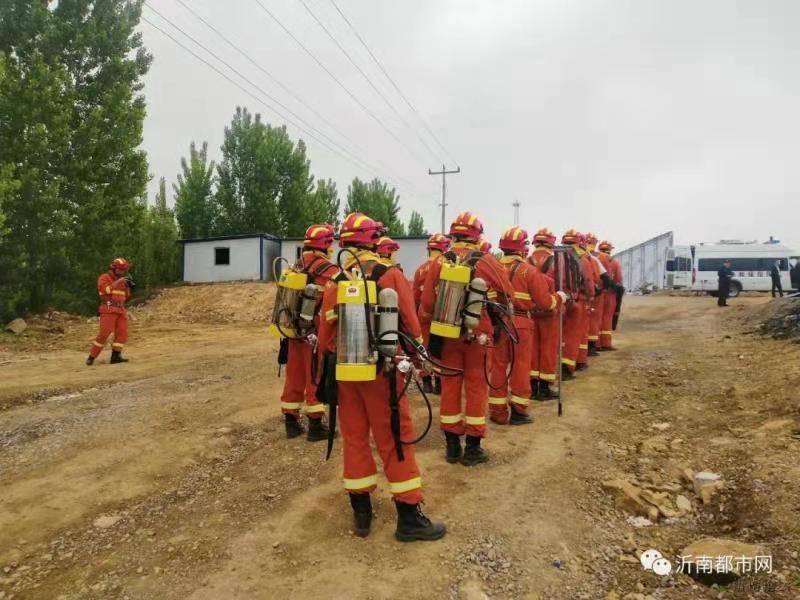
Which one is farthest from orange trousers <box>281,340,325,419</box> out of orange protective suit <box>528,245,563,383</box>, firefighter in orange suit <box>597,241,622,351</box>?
firefighter in orange suit <box>597,241,622,351</box>

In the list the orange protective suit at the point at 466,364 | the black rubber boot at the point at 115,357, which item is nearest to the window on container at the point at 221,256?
the black rubber boot at the point at 115,357

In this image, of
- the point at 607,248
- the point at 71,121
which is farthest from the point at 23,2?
the point at 607,248

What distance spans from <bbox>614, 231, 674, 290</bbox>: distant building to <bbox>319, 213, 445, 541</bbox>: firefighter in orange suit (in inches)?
1121

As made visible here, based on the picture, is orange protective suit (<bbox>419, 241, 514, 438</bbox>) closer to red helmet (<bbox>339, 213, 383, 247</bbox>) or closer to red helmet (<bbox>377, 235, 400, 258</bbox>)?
red helmet (<bbox>339, 213, 383, 247</bbox>)

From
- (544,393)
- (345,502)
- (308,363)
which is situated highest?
(308,363)

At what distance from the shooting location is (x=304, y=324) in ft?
18.5

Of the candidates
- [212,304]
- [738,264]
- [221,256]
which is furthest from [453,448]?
[738,264]

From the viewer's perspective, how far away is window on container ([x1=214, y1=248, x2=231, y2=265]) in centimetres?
2752

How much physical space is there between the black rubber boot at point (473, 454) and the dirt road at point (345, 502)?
165 millimetres

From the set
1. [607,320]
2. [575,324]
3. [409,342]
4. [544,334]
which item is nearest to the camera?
[409,342]

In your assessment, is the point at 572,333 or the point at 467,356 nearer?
the point at 467,356

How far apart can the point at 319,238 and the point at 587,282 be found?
16.4 ft

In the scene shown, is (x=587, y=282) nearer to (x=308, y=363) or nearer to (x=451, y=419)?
(x=451, y=419)

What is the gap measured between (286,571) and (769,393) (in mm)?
6263
